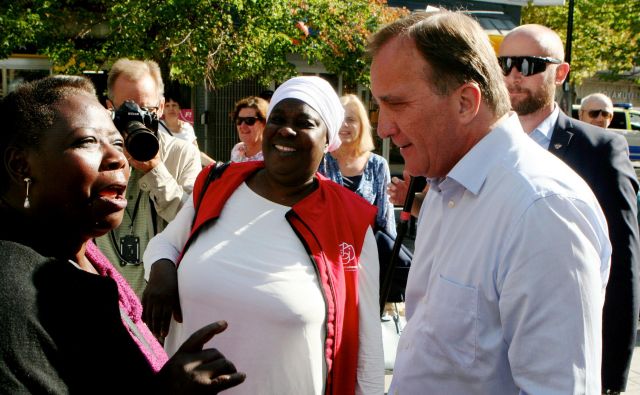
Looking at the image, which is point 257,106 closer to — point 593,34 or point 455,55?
point 455,55

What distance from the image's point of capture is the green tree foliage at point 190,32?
27.3ft

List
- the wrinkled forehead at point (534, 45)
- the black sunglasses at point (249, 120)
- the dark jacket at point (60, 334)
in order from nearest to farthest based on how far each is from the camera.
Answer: the dark jacket at point (60, 334) < the wrinkled forehead at point (534, 45) < the black sunglasses at point (249, 120)

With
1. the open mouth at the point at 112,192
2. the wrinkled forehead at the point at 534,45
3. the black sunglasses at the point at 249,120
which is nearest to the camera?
the open mouth at the point at 112,192

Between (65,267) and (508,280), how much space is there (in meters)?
1.00

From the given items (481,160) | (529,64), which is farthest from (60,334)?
(529,64)

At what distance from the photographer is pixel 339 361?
2379mm

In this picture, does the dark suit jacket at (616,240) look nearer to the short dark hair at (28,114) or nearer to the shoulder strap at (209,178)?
the shoulder strap at (209,178)

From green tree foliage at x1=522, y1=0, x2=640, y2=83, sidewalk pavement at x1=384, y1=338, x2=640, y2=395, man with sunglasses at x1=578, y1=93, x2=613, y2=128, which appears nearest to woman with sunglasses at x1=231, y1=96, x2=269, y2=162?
sidewalk pavement at x1=384, y1=338, x2=640, y2=395

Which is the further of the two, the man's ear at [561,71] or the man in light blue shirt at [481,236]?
the man's ear at [561,71]

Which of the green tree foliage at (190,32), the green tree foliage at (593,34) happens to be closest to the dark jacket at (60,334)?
the green tree foliage at (190,32)

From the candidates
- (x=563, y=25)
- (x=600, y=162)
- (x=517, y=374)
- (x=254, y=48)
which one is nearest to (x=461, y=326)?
(x=517, y=374)

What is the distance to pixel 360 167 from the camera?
205 inches

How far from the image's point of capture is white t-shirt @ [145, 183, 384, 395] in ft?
7.57

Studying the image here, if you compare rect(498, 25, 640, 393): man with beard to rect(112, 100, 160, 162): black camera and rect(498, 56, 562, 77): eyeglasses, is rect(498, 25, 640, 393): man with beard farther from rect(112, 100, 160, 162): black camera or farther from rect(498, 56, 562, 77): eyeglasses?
rect(112, 100, 160, 162): black camera
